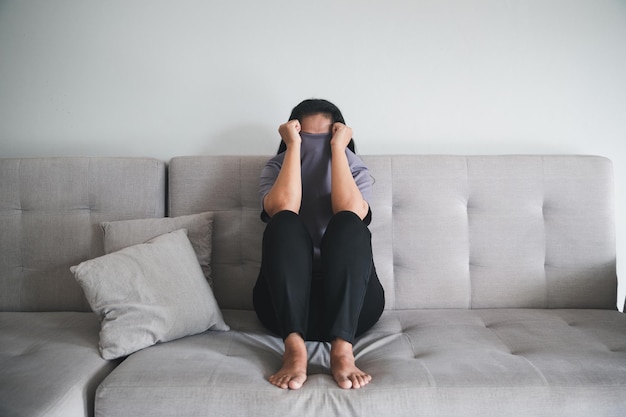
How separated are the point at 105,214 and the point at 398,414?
123cm

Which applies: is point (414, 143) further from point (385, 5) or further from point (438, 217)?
point (385, 5)

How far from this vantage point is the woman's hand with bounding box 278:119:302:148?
157 centimetres

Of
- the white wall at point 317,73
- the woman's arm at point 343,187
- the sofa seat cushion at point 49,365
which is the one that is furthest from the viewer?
the white wall at point 317,73

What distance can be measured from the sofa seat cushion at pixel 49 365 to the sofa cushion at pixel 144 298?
0.08 meters

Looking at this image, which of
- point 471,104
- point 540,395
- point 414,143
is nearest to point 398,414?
point 540,395

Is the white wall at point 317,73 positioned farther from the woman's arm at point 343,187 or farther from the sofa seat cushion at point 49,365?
the sofa seat cushion at point 49,365

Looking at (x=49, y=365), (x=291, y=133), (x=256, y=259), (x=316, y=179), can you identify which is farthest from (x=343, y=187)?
(x=49, y=365)

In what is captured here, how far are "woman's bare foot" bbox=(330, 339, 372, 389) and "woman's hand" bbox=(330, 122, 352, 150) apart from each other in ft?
2.21

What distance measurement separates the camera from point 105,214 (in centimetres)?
167

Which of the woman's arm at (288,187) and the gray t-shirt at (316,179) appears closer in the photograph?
the woman's arm at (288,187)

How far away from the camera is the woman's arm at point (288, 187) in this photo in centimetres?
146

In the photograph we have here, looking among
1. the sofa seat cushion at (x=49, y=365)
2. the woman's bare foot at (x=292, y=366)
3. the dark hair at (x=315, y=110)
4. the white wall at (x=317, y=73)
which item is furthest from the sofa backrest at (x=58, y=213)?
the woman's bare foot at (x=292, y=366)

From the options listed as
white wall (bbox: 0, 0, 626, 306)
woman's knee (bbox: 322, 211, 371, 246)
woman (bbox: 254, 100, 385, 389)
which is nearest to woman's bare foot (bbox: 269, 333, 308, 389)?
woman (bbox: 254, 100, 385, 389)

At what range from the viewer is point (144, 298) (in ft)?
4.34
